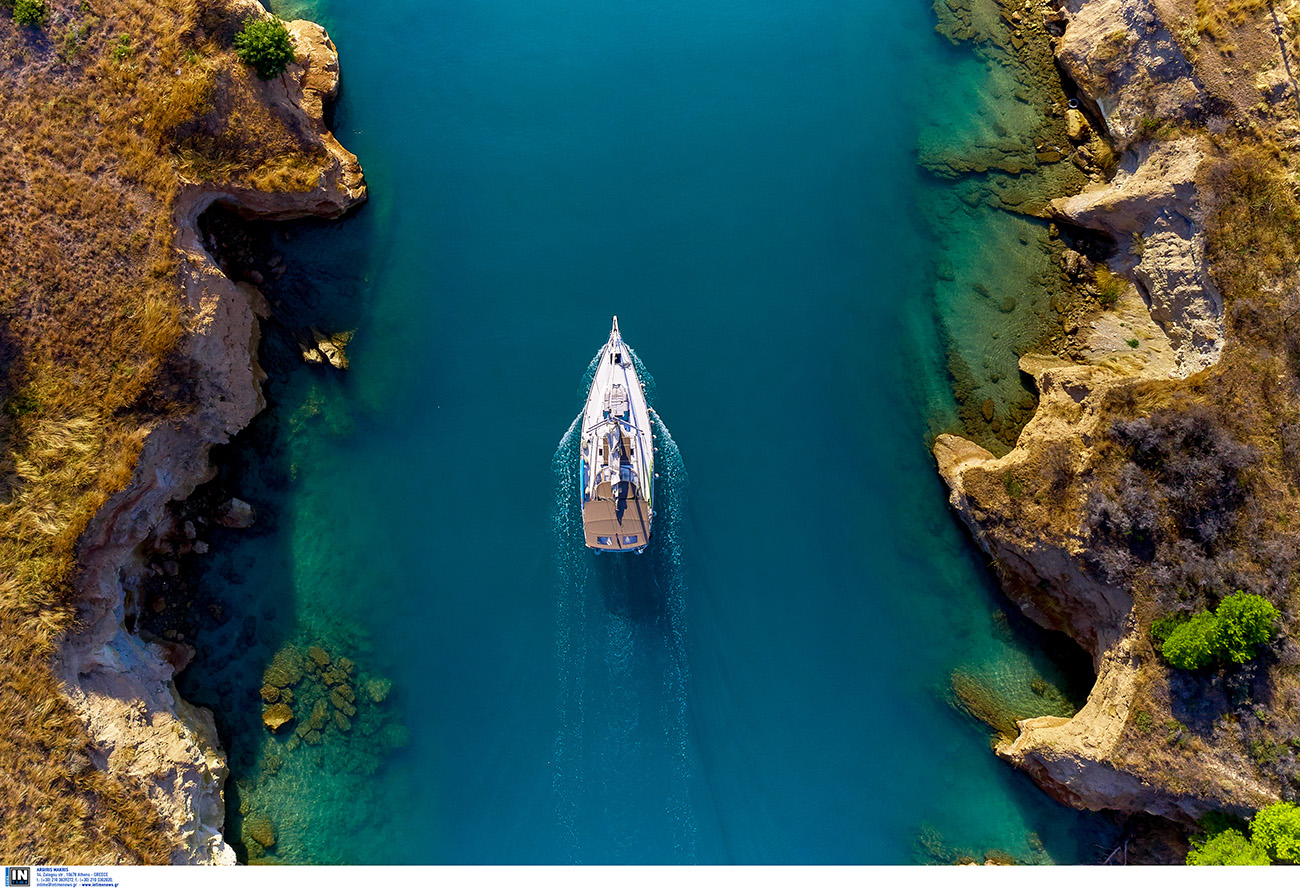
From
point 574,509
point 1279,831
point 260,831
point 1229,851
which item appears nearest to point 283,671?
point 260,831

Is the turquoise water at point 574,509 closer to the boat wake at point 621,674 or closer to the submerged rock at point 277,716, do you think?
the boat wake at point 621,674

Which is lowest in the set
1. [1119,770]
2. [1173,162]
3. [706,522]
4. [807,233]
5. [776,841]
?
[776,841]

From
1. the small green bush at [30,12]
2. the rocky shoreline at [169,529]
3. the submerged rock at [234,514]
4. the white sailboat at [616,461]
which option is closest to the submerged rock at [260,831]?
the rocky shoreline at [169,529]

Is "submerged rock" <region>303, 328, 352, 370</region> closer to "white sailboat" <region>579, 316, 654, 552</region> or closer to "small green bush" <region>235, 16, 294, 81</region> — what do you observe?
"small green bush" <region>235, 16, 294, 81</region>

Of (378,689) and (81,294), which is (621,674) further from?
(81,294)

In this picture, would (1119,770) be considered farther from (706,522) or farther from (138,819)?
(138,819)
